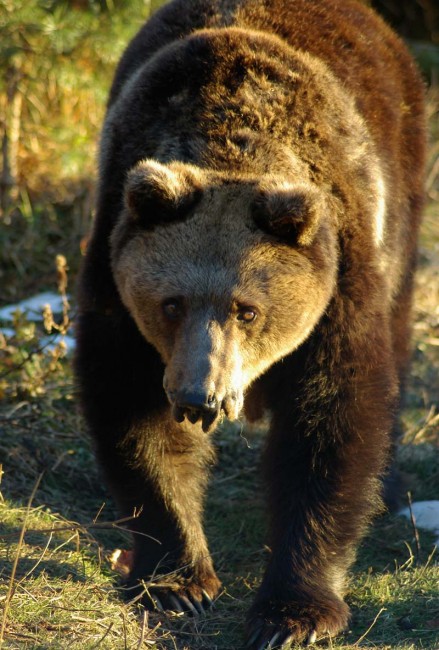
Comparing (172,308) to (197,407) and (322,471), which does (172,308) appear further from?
(322,471)

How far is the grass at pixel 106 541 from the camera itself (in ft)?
14.1

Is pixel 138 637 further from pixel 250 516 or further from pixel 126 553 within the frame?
pixel 250 516

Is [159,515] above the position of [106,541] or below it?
above

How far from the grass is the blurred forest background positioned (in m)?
0.01

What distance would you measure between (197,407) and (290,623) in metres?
1.25

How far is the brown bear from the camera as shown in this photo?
4.48 m

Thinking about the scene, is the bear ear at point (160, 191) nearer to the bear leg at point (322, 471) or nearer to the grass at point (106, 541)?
the bear leg at point (322, 471)

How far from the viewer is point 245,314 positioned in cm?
447

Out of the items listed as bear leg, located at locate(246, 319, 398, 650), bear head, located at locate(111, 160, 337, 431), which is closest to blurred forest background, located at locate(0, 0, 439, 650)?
bear leg, located at locate(246, 319, 398, 650)

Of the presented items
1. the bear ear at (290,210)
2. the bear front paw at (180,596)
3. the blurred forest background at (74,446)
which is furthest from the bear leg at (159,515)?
the bear ear at (290,210)

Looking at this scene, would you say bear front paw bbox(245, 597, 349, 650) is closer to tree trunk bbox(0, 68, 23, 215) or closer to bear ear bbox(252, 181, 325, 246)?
bear ear bbox(252, 181, 325, 246)

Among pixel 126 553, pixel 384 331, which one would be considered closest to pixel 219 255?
pixel 384 331

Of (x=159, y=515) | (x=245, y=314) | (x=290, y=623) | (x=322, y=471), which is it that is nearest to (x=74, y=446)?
(x=159, y=515)

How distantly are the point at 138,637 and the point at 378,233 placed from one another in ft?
7.79
